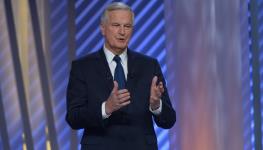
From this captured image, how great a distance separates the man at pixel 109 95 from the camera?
173 centimetres

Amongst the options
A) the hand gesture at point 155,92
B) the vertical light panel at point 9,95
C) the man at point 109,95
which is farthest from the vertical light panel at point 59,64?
the hand gesture at point 155,92

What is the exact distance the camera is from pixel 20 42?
3137 millimetres

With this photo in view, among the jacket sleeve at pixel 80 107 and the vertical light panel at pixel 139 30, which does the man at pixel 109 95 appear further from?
the vertical light panel at pixel 139 30

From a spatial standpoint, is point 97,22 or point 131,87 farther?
point 97,22

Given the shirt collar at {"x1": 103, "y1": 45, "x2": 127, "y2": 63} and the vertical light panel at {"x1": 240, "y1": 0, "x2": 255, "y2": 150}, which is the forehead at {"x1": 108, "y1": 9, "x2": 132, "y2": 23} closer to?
the shirt collar at {"x1": 103, "y1": 45, "x2": 127, "y2": 63}

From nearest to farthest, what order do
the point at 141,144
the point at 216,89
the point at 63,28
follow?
the point at 141,144 < the point at 216,89 < the point at 63,28

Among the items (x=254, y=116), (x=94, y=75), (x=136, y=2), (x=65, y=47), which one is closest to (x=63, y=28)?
(x=65, y=47)

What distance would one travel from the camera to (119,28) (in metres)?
1.76

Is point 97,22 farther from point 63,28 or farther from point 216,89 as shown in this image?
point 216,89

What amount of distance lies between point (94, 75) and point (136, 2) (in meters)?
1.52

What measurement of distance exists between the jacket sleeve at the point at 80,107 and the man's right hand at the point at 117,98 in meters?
0.08

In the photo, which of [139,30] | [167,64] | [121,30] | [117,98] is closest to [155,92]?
[117,98]

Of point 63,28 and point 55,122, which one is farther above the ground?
point 63,28

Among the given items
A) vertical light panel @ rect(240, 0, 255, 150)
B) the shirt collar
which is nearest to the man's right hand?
the shirt collar
